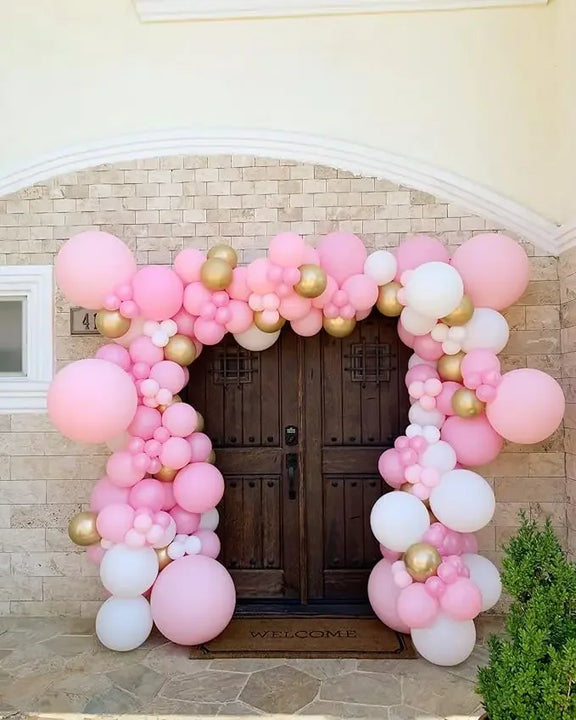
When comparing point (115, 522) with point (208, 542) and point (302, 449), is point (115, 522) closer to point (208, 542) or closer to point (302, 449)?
point (208, 542)

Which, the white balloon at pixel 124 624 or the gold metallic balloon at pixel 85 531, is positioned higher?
the gold metallic balloon at pixel 85 531

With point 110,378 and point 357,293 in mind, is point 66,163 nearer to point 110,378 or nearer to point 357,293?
point 110,378

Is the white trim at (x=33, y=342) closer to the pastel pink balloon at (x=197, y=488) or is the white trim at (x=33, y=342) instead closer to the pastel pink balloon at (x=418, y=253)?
the pastel pink balloon at (x=197, y=488)

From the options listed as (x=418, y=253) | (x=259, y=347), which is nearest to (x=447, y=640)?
(x=259, y=347)

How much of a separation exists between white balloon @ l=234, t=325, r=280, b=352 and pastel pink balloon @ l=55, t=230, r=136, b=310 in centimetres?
75

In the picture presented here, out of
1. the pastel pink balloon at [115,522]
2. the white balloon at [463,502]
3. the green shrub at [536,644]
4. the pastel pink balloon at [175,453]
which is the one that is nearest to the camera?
the green shrub at [536,644]

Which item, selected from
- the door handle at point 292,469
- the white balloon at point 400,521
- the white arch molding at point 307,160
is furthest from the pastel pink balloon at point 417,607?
the white arch molding at point 307,160

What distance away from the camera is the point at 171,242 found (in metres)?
4.12

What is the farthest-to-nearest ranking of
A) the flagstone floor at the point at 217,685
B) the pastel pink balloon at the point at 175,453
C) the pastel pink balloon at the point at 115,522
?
the pastel pink balloon at the point at 175,453 < the pastel pink balloon at the point at 115,522 < the flagstone floor at the point at 217,685

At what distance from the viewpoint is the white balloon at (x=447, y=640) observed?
10.6ft

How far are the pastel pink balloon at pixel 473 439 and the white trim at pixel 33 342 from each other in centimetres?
262

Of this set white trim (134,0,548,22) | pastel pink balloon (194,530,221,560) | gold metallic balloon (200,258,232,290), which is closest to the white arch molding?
white trim (134,0,548,22)

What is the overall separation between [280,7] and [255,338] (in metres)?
2.24

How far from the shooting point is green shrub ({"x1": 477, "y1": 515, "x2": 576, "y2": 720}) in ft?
6.41
